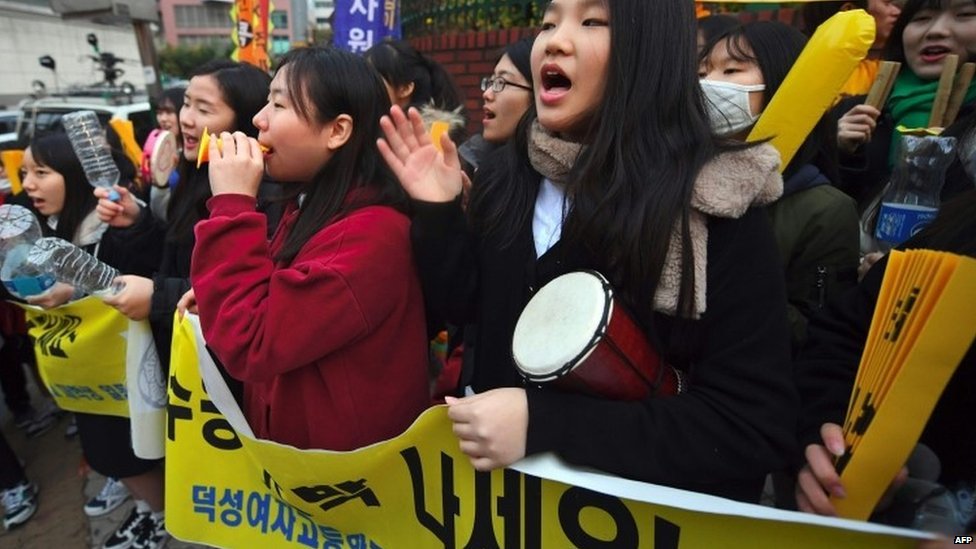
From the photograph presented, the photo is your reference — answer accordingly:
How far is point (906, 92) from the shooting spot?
219 cm

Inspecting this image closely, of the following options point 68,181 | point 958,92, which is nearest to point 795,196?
point 958,92

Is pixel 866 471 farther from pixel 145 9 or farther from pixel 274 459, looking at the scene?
pixel 145 9

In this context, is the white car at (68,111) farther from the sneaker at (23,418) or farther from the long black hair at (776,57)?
the long black hair at (776,57)

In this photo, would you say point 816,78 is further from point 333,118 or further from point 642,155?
point 333,118

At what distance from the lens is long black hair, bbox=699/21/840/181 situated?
1.84 metres

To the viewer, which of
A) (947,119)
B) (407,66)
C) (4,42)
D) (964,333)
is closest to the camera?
(964,333)

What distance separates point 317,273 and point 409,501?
1.83 feet

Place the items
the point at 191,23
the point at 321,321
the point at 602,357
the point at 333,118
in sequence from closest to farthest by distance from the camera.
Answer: the point at 602,357
the point at 321,321
the point at 333,118
the point at 191,23

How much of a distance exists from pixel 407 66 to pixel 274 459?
2496 millimetres

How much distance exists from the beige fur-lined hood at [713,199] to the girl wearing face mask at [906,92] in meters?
1.22

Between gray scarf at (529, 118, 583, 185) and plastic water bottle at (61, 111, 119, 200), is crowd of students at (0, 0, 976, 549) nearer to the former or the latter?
gray scarf at (529, 118, 583, 185)

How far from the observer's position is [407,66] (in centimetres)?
334

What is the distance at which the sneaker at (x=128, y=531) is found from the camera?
2.66 meters

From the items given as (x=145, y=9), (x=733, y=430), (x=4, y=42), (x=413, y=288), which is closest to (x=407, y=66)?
(x=413, y=288)
